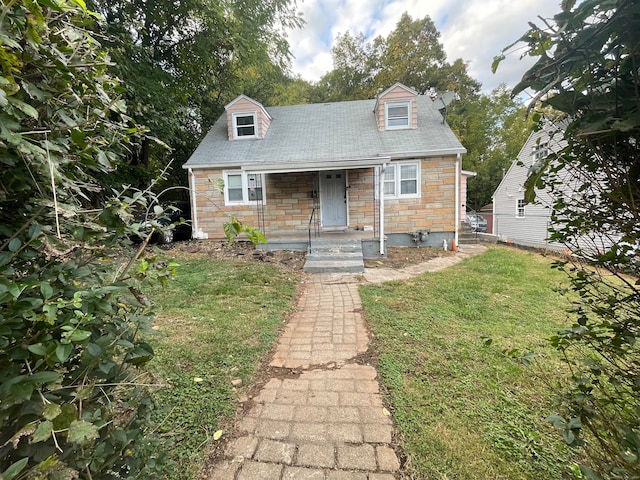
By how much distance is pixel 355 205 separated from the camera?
10.9 metres

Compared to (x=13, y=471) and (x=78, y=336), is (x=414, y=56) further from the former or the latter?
(x=13, y=471)

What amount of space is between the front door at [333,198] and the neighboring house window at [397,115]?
8.87 feet

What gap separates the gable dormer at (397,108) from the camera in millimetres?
10930

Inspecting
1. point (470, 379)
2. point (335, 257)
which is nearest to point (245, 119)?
point (335, 257)

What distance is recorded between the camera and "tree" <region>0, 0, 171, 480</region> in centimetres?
74

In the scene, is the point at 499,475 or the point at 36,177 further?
the point at 499,475

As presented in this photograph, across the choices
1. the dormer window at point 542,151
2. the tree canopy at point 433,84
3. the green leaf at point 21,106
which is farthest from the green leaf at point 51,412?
the tree canopy at point 433,84

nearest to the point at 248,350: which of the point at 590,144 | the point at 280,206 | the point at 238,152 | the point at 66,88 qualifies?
the point at 66,88

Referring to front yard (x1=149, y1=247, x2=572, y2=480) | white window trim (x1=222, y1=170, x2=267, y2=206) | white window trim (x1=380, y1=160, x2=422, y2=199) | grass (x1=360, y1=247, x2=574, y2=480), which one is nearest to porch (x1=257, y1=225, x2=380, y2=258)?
white window trim (x1=380, y1=160, x2=422, y2=199)

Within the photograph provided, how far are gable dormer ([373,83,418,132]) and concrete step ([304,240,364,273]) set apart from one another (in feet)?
17.3

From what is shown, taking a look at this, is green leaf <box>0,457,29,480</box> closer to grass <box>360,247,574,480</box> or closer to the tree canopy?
grass <box>360,247,574,480</box>

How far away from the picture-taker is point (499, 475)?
1681mm

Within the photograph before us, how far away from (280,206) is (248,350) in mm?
8200

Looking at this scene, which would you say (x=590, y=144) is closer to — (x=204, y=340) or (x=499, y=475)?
(x=499, y=475)
